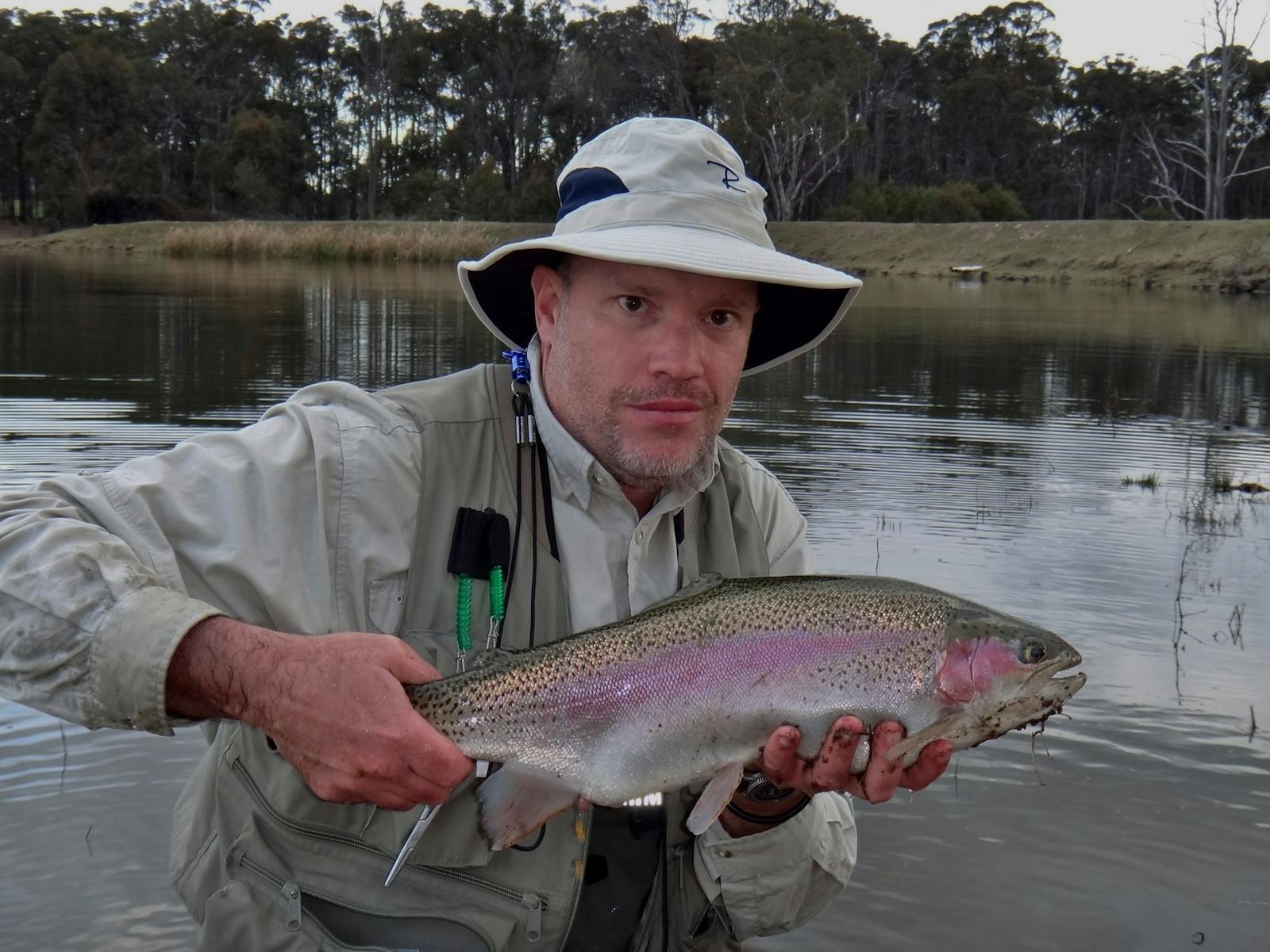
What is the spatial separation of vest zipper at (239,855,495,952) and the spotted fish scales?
11.4 inches

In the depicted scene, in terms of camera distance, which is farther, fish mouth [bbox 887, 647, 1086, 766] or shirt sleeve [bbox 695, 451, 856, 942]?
shirt sleeve [bbox 695, 451, 856, 942]

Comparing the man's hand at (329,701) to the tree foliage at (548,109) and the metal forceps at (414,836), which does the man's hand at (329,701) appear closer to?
the metal forceps at (414,836)

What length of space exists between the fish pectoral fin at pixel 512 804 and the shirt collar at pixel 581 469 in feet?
2.39

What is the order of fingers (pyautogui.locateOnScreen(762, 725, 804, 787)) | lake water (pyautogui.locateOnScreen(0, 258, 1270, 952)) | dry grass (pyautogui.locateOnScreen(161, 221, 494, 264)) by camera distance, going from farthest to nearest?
dry grass (pyautogui.locateOnScreen(161, 221, 494, 264)), lake water (pyautogui.locateOnScreen(0, 258, 1270, 952)), fingers (pyautogui.locateOnScreen(762, 725, 804, 787))

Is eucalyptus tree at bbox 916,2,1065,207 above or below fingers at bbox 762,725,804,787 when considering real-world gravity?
above

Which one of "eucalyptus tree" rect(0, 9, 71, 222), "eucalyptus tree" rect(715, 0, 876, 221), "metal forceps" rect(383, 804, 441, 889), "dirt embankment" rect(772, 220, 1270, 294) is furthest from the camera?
"eucalyptus tree" rect(0, 9, 71, 222)

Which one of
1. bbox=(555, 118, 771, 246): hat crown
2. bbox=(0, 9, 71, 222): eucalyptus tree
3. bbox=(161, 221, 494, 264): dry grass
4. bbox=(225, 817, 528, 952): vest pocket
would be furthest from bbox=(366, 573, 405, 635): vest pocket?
bbox=(0, 9, 71, 222): eucalyptus tree

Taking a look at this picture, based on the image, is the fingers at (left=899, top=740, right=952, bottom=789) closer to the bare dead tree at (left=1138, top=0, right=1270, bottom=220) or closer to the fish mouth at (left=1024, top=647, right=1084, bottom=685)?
the fish mouth at (left=1024, top=647, right=1084, bottom=685)

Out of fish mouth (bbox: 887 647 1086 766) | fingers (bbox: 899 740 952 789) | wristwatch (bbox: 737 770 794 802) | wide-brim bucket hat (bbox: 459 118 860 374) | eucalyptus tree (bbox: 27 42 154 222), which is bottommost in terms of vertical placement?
wristwatch (bbox: 737 770 794 802)

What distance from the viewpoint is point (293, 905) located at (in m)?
2.88

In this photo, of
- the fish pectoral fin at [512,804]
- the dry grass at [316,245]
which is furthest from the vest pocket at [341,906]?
the dry grass at [316,245]

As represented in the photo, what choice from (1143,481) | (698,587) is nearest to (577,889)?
(698,587)

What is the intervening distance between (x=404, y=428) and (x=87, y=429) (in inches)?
413

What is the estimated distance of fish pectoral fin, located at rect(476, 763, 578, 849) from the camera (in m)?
2.79
